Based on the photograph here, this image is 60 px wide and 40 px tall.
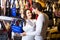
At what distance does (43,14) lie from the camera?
5.12 feet

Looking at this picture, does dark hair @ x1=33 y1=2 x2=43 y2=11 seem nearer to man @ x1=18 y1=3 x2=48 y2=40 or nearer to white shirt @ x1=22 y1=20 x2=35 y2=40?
man @ x1=18 y1=3 x2=48 y2=40

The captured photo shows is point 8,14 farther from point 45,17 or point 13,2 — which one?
point 45,17

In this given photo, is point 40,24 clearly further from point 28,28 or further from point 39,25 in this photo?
point 28,28

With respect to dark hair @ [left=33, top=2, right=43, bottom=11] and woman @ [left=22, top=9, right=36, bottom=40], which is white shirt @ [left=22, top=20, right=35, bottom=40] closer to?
woman @ [left=22, top=9, right=36, bottom=40]

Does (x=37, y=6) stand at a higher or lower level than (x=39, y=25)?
higher

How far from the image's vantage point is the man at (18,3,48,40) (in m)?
1.54

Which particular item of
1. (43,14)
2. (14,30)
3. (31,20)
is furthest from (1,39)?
(43,14)

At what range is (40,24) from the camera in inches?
60.4

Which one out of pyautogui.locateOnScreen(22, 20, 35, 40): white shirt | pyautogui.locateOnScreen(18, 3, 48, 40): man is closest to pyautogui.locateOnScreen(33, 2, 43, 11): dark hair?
pyautogui.locateOnScreen(18, 3, 48, 40): man

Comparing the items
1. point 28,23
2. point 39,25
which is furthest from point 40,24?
point 28,23

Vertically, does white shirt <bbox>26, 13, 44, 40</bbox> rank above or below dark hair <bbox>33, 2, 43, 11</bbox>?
below

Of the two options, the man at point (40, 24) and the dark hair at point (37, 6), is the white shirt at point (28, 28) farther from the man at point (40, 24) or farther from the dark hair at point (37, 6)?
the dark hair at point (37, 6)

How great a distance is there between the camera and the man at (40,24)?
1.54 metres

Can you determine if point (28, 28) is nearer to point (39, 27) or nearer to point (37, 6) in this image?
point (39, 27)
